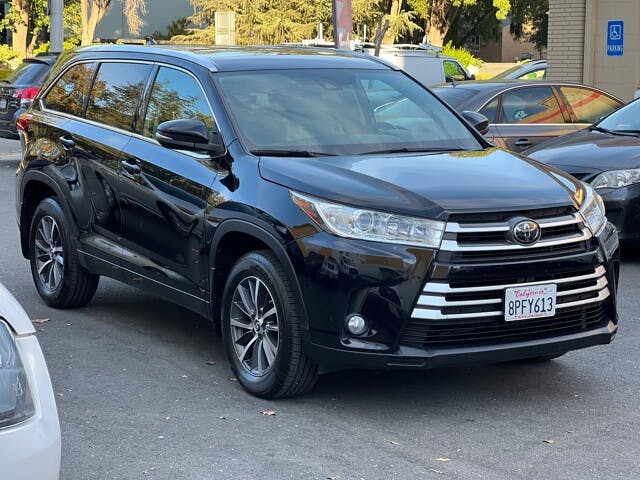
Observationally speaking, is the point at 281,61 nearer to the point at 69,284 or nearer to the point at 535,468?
the point at 69,284

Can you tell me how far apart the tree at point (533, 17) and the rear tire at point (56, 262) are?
3919cm

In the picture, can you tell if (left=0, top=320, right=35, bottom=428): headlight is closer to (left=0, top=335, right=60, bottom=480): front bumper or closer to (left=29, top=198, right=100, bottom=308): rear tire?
(left=0, top=335, right=60, bottom=480): front bumper

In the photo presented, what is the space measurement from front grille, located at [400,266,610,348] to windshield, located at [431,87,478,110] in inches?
286

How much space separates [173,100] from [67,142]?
116 centimetres

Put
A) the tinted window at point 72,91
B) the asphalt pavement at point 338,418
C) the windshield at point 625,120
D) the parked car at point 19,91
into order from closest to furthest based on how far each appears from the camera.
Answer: the asphalt pavement at point 338,418, the tinted window at point 72,91, the windshield at point 625,120, the parked car at point 19,91

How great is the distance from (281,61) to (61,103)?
202 centimetres

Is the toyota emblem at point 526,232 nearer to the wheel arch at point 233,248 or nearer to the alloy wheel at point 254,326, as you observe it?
the wheel arch at point 233,248

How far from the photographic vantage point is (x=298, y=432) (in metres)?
5.44

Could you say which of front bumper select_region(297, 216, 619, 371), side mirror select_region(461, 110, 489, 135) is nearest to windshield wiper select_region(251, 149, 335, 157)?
front bumper select_region(297, 216, 619, 371)

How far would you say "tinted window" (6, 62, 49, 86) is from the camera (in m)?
19.2

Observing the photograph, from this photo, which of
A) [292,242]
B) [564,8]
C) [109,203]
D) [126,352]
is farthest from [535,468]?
[564,8]

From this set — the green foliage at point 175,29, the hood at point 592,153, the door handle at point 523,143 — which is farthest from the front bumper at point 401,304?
the green foliage at point 175,29

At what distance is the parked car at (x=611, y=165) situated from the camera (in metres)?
9.48

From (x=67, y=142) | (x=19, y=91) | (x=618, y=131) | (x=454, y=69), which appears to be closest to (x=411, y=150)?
(x=67, y=142)
